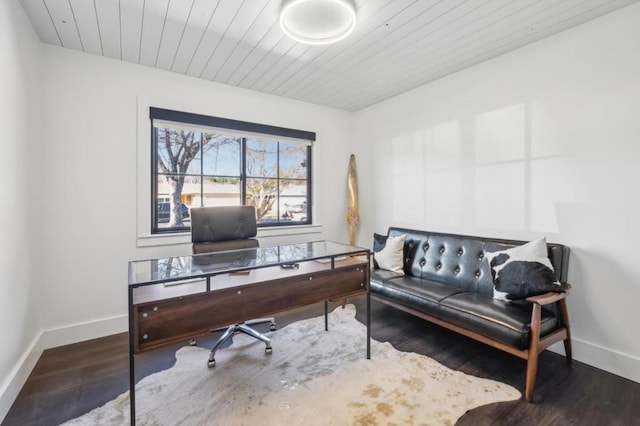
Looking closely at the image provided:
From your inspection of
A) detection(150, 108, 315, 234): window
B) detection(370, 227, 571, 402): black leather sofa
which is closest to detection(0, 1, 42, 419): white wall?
detection(150, 108, 315, 234): window

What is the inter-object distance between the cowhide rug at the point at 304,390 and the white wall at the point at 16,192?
2.30 ft

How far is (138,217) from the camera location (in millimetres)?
2773

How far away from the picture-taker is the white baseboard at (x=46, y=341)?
5.57ft

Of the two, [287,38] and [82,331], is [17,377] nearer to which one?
[82,331]

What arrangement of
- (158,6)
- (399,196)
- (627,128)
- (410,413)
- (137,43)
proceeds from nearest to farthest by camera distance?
1. (410,413)
2. (158,6)
3. (627,128)
4. (137,43)
5. (399,196)

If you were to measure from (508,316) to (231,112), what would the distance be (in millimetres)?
3186

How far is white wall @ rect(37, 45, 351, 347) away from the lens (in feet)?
7.99

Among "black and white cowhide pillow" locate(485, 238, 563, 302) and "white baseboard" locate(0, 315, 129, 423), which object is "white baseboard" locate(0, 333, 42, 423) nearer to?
"white baseboard" locate(0, 315, 129, 423)

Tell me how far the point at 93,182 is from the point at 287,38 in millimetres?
2084

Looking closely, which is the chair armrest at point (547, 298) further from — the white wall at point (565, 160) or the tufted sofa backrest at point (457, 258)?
the white wall at point (565, 160)

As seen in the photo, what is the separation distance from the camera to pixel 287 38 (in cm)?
229

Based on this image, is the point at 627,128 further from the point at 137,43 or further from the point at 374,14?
the point at 137,43

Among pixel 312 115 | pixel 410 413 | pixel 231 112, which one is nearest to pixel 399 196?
pixel 312 115

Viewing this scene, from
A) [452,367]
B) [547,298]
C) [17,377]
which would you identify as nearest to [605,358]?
[547,298]
